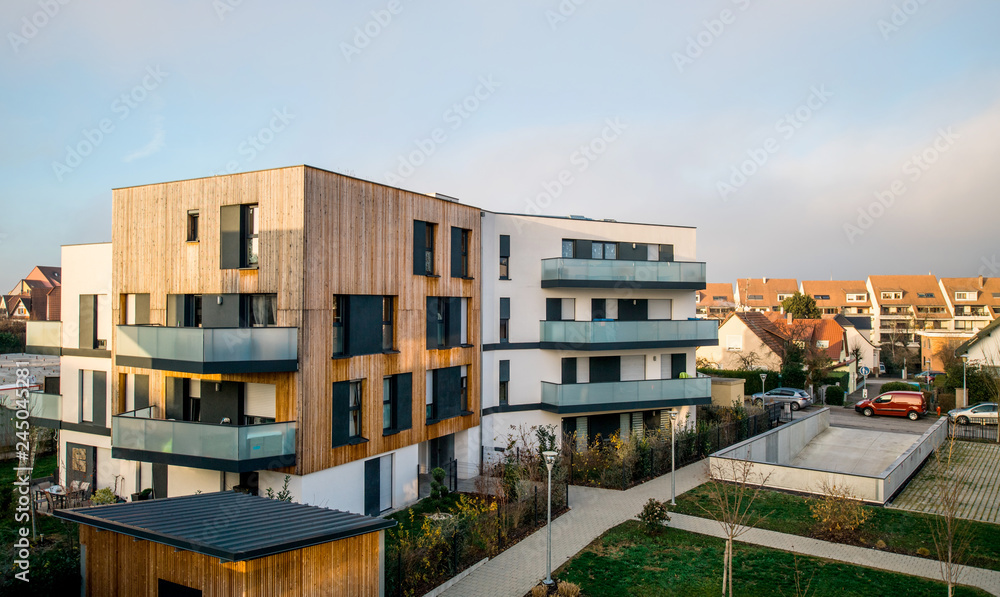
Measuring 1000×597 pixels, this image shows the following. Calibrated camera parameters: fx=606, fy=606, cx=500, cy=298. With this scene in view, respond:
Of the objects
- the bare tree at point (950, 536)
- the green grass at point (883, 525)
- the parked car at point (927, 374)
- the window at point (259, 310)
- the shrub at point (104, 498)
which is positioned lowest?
the parked car at point (927, 374)

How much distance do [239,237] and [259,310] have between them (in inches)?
73.8

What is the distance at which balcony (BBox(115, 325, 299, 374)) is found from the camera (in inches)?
532

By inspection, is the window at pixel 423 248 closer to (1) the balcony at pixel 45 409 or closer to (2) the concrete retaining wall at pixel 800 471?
(2) the concrete retaining wall at pixel 800 471

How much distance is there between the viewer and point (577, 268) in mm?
22656

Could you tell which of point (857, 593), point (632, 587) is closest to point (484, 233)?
point (632, 587)

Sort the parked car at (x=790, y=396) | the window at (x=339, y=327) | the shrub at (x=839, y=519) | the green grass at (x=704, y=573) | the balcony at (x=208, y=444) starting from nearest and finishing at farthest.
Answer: the green grass at (x=704, y=573)
the balcony at (x=208, y=444)
the shrub at (x=839, y=519)
the window at (x=339, y=327)
the parked car at (x=790, y=396)

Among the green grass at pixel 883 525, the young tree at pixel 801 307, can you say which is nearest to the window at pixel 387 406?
the green grass at pixel 883 525

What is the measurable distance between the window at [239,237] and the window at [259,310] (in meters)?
0.81

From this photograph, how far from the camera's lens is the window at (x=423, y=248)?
17922 millimetres

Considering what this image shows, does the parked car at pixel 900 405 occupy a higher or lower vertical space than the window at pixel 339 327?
lower

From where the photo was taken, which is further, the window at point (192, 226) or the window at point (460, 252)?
the window at point (460, 252)

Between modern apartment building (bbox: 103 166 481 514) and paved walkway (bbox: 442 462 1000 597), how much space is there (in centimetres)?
475

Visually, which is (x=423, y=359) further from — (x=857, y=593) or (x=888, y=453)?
(x=888, y=453)

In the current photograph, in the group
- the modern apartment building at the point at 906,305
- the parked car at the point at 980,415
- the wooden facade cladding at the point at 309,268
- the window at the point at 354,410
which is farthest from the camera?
the modern apartment building at the point at 906,305
